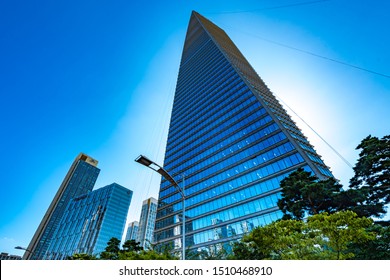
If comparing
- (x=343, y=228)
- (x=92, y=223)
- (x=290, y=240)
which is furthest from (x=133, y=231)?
(x=343, y=228)

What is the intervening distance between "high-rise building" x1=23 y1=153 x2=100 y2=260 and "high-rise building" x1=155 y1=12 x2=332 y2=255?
137 meters

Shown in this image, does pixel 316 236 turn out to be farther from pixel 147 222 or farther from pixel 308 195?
pixel 147 222

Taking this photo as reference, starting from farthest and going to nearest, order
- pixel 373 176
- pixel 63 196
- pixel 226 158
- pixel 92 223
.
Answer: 1. pixel 63 196
2. pixel 92 223
3. pixel 226 158
4. pixel 373 176

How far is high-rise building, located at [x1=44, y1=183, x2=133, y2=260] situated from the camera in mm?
122188

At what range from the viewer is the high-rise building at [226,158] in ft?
137

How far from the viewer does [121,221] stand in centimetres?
13350

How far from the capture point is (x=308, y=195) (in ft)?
64.3

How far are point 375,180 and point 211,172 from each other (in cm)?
3922

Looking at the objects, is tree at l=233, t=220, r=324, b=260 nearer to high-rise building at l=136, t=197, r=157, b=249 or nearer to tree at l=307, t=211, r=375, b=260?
tree at l=307, t=211, r=375, b=260

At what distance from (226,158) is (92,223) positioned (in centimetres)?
11755

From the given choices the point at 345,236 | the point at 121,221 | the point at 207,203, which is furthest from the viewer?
the point at 121,221

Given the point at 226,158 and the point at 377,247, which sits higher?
the point at 226,158
